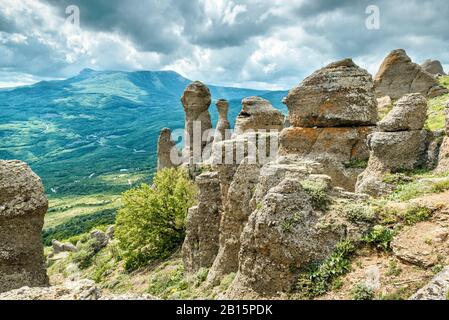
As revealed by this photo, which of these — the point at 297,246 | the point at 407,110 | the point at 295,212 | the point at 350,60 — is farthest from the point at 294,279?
the point at 350,60

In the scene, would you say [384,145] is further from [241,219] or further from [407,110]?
[241,219]

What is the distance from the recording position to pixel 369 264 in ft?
37.9

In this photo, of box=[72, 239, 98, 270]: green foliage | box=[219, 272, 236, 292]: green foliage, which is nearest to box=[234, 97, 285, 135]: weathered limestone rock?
box=[219, 272, 236, 292]: green foliage

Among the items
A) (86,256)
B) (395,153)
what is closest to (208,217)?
(395,153)

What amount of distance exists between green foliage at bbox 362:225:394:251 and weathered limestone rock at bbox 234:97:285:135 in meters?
30.8

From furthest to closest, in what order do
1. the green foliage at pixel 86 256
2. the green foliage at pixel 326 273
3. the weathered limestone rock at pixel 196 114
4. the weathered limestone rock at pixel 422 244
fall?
the weathered limestone rock at pixel 196 114
the green foliage at pixel 86 256
the green foliage at pixel 326 273
the weathered limestone rock at pixel 422 244

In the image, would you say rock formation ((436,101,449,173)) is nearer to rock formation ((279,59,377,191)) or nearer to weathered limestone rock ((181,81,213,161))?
rock formation ((279,59,377,191))

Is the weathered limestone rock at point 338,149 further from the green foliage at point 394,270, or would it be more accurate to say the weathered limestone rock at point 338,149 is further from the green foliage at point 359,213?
the green foliage at point 394,270

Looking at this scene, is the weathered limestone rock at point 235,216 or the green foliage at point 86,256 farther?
the green foliage at point 86,256

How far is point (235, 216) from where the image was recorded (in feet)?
72.2

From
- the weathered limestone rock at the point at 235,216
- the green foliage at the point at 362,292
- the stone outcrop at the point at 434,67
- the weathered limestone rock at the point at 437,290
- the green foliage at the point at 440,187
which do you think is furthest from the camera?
the stone outcrop at the point at 434,67

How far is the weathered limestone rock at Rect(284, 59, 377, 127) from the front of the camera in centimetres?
2709

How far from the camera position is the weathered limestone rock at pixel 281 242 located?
40.0 feet

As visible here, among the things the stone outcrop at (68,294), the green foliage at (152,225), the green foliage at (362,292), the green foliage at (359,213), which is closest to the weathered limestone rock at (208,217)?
the green foliage at (152,225)
